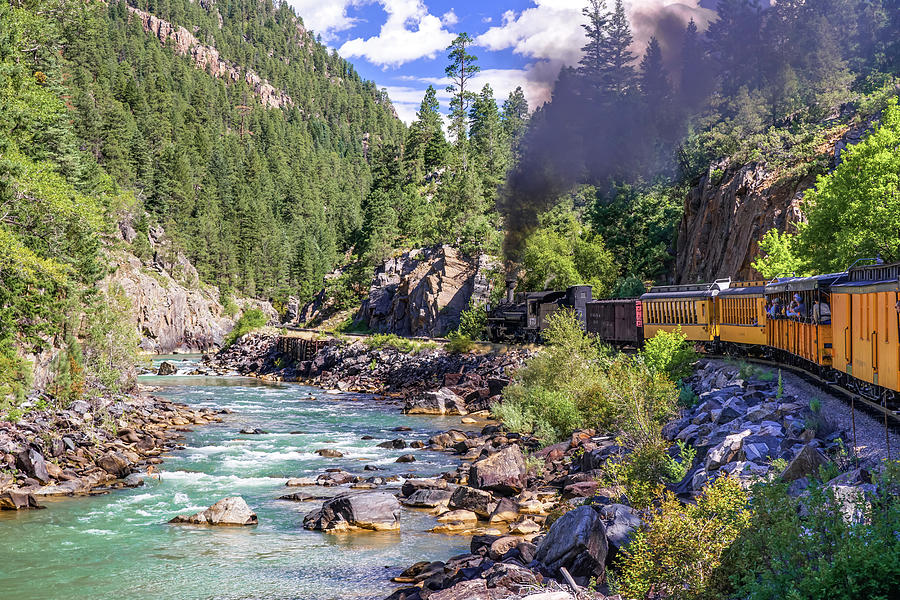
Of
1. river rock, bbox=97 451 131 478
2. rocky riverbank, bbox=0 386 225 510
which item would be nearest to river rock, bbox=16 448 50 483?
rocky riverbank, bbox=0 386 225 510

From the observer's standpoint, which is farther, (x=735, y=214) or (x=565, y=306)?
(x=735, y=214)

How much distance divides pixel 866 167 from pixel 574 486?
20.8 meters

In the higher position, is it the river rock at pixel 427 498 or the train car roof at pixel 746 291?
the train car roof at pixel 746 291

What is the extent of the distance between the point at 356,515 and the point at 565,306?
28427 mm

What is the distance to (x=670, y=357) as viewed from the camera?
92.5 feet

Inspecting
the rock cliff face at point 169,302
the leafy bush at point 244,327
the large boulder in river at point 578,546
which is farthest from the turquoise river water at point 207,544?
the rock cliff face at point 169,302

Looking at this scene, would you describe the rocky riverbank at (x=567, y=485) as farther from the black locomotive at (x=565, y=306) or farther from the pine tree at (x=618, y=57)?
the pine tree at (x=618, y=57)

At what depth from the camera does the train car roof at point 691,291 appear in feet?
107

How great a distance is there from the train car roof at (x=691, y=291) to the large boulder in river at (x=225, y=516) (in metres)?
22.4

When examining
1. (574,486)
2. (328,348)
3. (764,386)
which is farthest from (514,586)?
(328,348)

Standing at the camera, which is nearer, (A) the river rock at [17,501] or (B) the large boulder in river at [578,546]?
(B) the large boulder in river at [578,546]

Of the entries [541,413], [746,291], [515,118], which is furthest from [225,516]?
[515,118]

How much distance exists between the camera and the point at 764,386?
20719mm

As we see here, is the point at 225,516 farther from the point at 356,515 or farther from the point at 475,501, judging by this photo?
the point at 475,501
